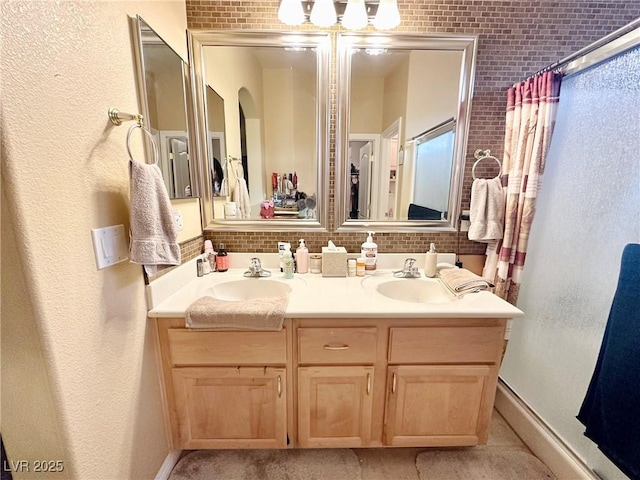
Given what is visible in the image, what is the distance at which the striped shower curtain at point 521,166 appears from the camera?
122 cm

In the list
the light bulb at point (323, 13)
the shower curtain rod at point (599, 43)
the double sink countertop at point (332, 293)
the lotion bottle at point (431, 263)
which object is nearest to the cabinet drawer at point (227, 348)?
the double sink countertop at point (332, 293)

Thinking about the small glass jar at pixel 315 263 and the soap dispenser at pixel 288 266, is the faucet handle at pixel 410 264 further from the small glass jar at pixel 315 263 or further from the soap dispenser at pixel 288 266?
the soap dispenser at pixel 288 266

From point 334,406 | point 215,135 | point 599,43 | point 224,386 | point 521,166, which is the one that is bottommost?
point 334,406

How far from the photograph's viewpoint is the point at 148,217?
0.86 m

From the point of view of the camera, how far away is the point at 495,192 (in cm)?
140

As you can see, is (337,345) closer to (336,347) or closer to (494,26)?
(336,347)

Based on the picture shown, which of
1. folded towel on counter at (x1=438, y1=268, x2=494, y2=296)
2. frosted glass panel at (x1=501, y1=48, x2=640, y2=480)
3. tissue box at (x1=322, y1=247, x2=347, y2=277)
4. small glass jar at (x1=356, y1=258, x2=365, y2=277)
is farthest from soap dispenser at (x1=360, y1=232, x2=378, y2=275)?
frosted glass panel at (x1=501, y1=48, x2=640, y2=480)

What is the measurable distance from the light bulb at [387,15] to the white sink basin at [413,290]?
4.25ft

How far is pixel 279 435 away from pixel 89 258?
3.42 feet

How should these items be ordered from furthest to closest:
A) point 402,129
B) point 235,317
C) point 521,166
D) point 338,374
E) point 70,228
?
point 402,129, point 521,166, point 338,374, point 235,317, point 70,228

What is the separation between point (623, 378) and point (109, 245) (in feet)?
5.91

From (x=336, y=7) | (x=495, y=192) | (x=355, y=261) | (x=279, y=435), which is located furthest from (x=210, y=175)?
(x=495, y=192)

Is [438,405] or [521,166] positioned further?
[521,166]

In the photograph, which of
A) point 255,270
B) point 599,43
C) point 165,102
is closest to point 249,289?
point 255,270
